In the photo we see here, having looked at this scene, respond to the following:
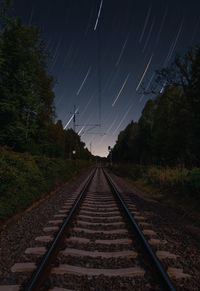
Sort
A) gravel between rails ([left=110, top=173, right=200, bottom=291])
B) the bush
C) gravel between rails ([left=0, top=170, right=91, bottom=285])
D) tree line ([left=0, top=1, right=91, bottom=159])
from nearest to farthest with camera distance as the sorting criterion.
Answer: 1. gravel between rails ([left=110, top=173, right=200, bottom=291])
2. gravel between rails ([left=0, top=170, right=91, bottom=285])
3. the bush
4. tree line ([left=0, top=1, right=91, bottom=159])

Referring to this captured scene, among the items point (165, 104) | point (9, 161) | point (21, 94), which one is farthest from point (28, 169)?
point (165, 104)

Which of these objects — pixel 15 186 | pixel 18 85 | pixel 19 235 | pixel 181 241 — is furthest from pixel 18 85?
pixel 181 241

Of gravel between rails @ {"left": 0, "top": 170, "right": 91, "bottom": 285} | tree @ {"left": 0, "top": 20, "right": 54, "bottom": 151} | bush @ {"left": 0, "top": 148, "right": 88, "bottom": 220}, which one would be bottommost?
gravel between rails @ {"left": 0, "top": 170, "right": 91, "bottom": 285}

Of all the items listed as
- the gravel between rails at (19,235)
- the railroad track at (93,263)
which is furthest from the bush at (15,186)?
the railroad track at (93,263)

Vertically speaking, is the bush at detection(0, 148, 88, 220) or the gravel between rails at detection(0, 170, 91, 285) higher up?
the bush at detection(0, 148, 88, 220)

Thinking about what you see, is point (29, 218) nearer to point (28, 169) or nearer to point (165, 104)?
point (28, 169)

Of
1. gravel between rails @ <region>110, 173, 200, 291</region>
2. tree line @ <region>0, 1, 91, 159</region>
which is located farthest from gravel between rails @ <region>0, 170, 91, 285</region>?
tree line @ <region>0, 1, 91, 159</region>

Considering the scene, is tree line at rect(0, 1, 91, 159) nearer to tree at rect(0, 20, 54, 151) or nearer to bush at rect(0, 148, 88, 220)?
tree at rect(0, 20, 54, 151)

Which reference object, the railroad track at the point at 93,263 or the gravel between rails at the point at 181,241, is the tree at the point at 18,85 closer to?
the gravel between rails at the point at 181,241

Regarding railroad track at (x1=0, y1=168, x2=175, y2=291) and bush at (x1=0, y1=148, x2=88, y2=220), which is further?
bush at (x1=0, y1=148, x2=88, y2=220)

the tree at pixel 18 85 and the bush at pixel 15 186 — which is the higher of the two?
the tree at pixel 18 85

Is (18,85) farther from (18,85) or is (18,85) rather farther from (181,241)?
(181,241)

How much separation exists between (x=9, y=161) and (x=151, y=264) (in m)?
9.69

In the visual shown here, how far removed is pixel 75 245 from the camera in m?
7.81
